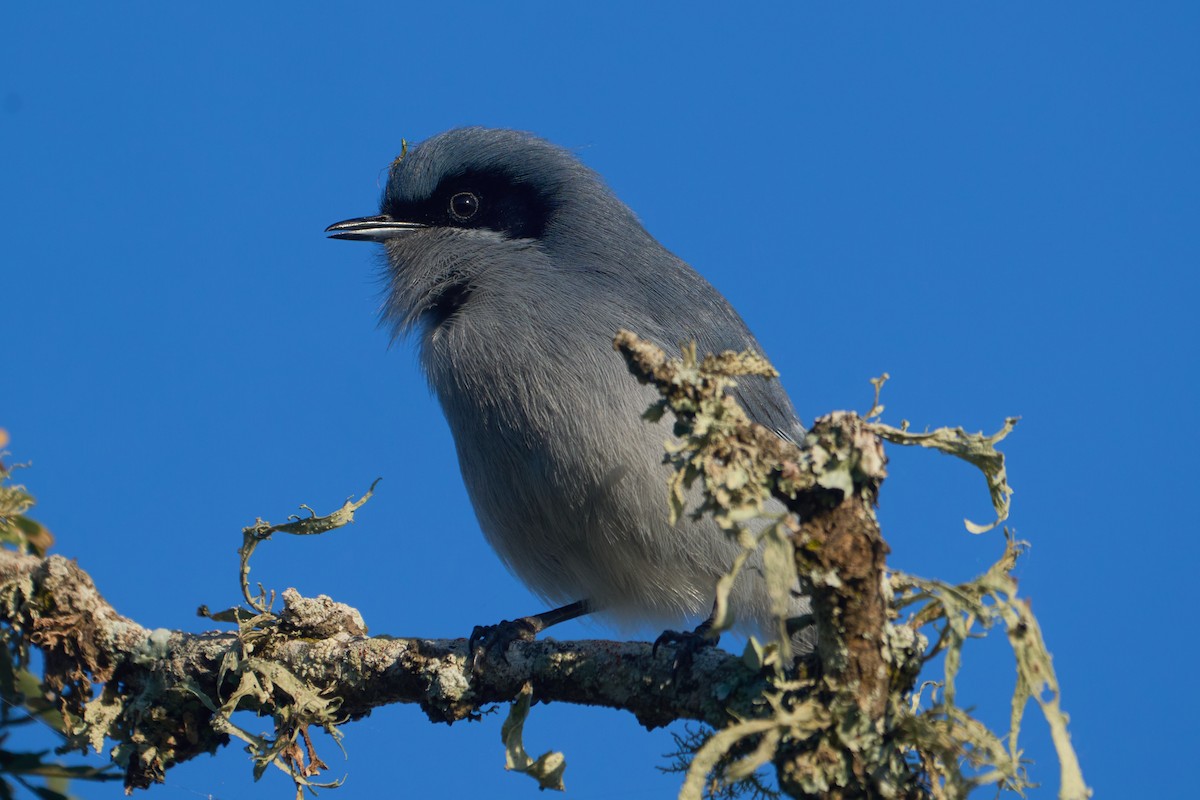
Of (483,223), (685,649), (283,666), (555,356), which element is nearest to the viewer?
(685,649)

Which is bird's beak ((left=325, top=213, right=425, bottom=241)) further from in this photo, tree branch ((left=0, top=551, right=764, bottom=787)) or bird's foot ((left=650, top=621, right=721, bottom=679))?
bird's foot ((left=650, top=621, right=721, bottom=679))

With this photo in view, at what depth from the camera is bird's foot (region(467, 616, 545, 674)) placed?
3.39 m

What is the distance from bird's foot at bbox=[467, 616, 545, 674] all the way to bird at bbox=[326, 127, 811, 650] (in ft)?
0.07

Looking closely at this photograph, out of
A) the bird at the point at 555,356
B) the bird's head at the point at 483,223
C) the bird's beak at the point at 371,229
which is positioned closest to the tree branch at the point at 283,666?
the bird at the point at 555,356

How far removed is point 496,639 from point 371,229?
2557mm

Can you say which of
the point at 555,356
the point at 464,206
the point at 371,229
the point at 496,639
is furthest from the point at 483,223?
the point at 496,639

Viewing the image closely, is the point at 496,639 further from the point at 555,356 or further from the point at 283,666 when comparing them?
the point at 555,356

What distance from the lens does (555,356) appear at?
167 inches

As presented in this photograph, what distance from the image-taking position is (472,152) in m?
5.35

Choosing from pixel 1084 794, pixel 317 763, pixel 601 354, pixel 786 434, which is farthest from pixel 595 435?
pixel 1084 794

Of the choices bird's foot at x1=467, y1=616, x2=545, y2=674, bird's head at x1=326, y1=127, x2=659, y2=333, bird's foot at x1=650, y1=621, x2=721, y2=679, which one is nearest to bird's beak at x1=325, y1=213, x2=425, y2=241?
bird's head at x1=326, y1=127, x2=659, y2=333

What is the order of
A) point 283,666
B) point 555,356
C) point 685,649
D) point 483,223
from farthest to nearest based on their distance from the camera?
1. point 483,223
2. point 555,356
3. point 283,666
4. point 685,649

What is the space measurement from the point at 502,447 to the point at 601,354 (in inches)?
20.3

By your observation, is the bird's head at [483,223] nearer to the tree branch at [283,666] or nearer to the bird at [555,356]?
the bird at [555,356]
